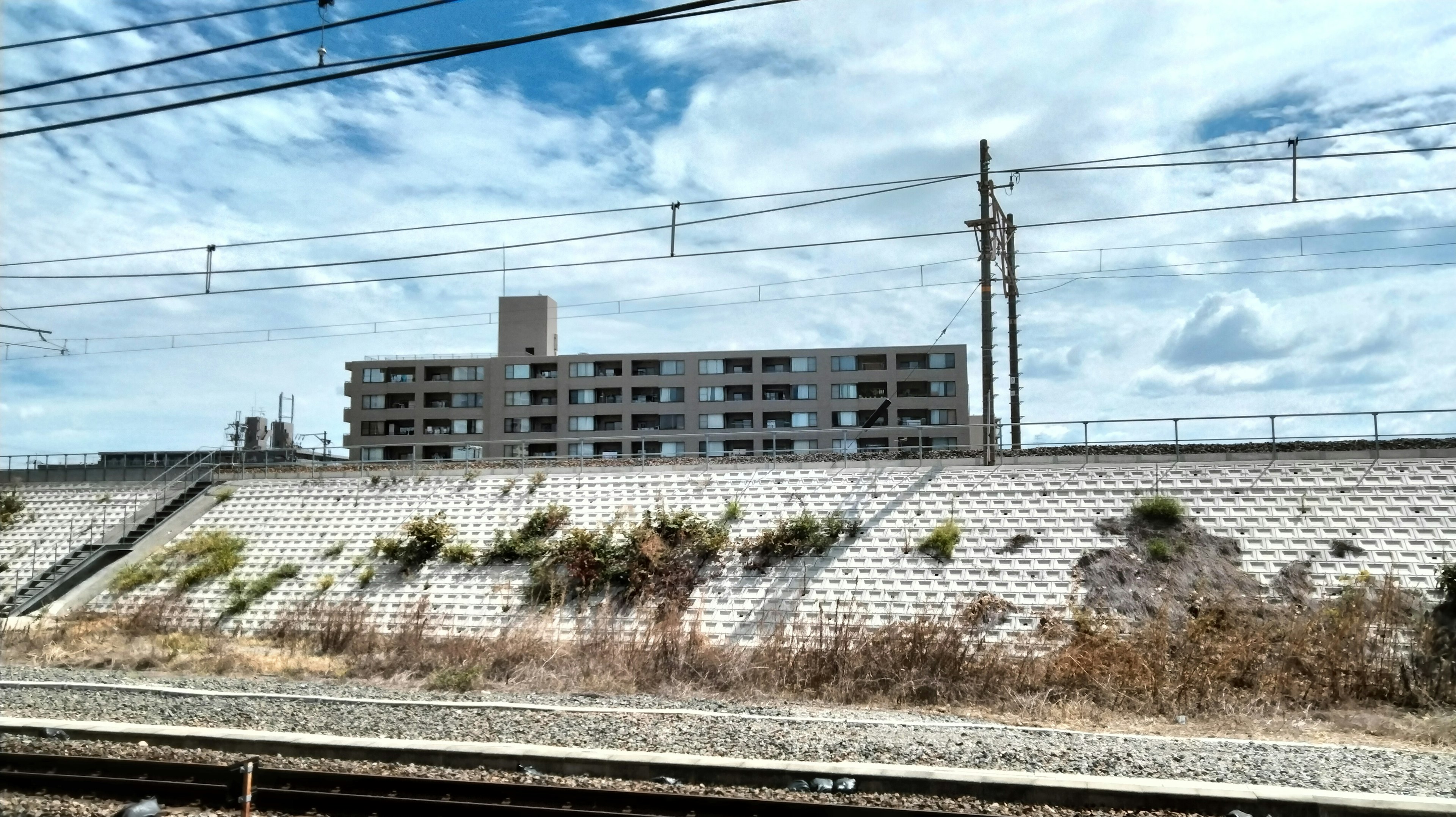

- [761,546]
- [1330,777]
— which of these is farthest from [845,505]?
[1330,777]

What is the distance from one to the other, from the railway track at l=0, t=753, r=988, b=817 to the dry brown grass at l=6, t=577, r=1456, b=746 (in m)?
6.30

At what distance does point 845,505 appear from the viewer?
25.5 m

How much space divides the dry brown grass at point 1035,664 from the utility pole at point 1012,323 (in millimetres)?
8242

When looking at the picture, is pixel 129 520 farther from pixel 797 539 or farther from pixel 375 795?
pixel 375 795

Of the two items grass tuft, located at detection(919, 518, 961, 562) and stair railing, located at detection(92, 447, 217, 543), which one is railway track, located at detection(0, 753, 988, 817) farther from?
stair railing, located at detection(92, 447, 217, 543)

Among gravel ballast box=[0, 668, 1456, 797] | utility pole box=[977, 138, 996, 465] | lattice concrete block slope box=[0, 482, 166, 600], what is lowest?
gravel ballast box=[0, 668, 1456, 797]

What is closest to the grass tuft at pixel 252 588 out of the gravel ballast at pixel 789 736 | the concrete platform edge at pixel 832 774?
the gravel ballast at pixel 789 736

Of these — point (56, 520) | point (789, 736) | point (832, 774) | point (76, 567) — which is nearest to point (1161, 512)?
point (789, 736)

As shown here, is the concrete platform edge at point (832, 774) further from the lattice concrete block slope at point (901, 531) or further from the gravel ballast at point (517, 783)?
the lattice concrete block slope at point (901, 531)

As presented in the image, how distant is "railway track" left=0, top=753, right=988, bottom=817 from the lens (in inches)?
373

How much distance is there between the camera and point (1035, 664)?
657 inches

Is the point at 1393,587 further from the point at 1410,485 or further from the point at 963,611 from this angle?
the point at 963,611

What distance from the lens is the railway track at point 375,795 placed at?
9484 mm

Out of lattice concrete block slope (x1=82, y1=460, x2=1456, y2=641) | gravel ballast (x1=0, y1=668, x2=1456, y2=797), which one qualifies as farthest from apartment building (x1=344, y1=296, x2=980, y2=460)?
gravel ballast (x1=0, y1=668, x2=1456, y2=797)
